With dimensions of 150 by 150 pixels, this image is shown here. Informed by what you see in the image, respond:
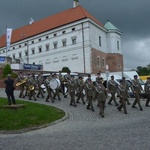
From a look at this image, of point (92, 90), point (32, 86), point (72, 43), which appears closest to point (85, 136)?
Answer: point (92, 90)

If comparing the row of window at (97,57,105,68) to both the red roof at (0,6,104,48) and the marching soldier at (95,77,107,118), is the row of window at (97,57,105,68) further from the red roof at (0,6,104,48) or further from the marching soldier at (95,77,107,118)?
the marching soldier at (95,77,107,118)

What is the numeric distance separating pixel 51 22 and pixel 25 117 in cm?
6003

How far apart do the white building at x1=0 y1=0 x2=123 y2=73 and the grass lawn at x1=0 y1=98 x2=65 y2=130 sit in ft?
147

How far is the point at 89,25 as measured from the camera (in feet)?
197

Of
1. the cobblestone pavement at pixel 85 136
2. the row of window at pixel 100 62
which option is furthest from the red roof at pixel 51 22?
the cobblestone pavement at pixel 85 136

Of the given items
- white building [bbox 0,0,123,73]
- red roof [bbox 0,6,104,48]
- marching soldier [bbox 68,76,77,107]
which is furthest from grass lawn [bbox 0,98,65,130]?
red roof [bbox 0,6,104,48]

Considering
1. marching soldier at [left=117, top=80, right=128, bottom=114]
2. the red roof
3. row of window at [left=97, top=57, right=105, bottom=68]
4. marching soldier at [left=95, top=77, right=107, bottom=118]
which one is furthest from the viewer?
the red roof

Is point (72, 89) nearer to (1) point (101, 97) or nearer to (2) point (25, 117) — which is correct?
(1) point (101, 97)

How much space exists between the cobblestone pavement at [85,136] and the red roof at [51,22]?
49817 mm

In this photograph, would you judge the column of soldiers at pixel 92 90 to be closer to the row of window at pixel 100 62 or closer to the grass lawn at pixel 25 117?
the grass lawn at pixel 25 117

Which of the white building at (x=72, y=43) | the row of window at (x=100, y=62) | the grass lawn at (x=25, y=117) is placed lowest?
the grass lawn at (x=25, y=117)

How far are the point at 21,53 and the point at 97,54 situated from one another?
77.0 ft

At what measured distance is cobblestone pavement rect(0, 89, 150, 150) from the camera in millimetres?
8125

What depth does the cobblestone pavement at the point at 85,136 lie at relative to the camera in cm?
812
